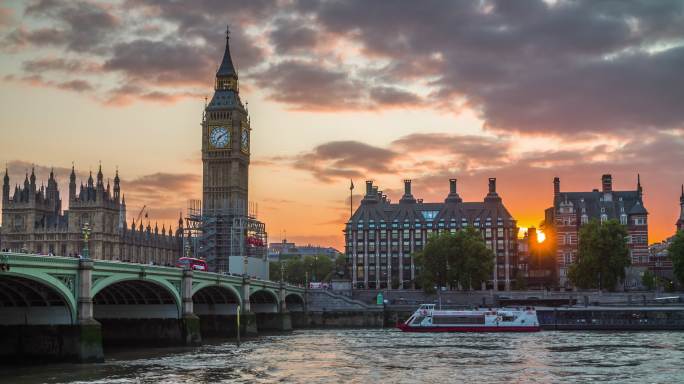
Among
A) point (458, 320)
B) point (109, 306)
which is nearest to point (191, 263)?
point (109, 306)

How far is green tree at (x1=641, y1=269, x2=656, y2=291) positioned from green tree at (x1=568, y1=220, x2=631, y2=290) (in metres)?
11.4

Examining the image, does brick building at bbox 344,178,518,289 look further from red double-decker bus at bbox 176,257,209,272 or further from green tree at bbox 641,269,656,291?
red double-decker bus at bbox 176,257,209,272

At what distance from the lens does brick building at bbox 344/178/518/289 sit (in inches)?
7466

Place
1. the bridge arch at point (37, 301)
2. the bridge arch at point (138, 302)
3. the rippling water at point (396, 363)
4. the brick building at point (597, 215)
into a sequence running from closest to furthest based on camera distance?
the rippling water at point (396, 363) < the bridge arch at point (37, 301) < the bridge arch at point (138, 302) < the brick building at point (597, 215)

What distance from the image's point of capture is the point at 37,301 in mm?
63625

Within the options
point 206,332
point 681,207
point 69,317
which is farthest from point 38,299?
point 681,207

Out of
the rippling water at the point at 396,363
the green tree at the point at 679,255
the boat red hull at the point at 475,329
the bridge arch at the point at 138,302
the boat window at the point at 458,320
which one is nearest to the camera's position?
the rippling water at the point at 396,363

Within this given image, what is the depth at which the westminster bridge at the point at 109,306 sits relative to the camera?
200ft

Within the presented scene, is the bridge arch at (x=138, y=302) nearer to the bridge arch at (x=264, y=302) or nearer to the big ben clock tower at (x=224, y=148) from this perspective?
the bridge arch at (x=264, y=302)

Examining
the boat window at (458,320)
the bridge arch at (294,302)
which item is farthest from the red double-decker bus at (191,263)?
the bridge arch at (294,302)

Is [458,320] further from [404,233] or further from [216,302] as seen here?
[404,233]

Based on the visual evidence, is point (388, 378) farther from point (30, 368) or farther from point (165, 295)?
point (165, 295)

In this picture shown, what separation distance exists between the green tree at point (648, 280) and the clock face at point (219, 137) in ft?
283

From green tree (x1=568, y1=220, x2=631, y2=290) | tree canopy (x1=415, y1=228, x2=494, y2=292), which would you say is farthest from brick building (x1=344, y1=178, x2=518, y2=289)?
green tree (x1=568, y1=220, x2=631, y2=290)
